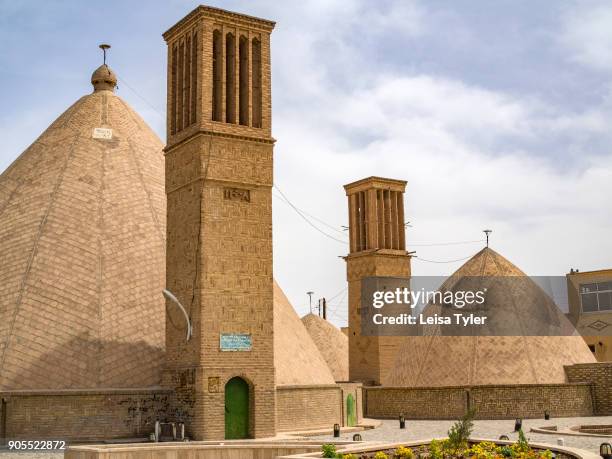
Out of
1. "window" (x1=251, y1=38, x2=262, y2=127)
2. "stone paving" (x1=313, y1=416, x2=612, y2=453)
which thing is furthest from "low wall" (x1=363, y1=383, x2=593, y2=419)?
"window" (x1=251, y1=38, x2=262, y2=127)

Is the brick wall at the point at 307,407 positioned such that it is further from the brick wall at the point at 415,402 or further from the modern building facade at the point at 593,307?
the modern building facade at the point at 593,307

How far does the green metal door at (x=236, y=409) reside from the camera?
66.6ft

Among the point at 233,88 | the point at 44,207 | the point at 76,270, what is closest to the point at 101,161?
the point at 44,207

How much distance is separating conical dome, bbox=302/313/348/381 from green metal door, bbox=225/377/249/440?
25566 millimetres

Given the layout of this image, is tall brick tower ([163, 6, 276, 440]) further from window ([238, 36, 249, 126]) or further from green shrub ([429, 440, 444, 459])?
green shrub ([429, 440, 444, 459])

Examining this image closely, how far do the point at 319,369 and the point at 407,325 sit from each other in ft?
34.5

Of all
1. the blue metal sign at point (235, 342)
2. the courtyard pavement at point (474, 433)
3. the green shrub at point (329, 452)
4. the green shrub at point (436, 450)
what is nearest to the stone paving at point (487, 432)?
the courtyard pavement at point (474, 433)

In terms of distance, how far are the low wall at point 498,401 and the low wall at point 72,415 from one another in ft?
41.9

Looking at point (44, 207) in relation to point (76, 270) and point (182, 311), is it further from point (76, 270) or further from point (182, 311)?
point (182, 311)

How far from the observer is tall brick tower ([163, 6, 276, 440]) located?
795 inches

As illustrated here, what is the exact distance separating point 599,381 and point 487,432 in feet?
32.3

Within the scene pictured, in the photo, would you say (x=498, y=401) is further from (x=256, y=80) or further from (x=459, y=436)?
(x=459, y=436)

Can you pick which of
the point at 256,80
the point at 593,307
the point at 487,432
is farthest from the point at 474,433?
the point at 593,307

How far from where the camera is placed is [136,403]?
812 inches
